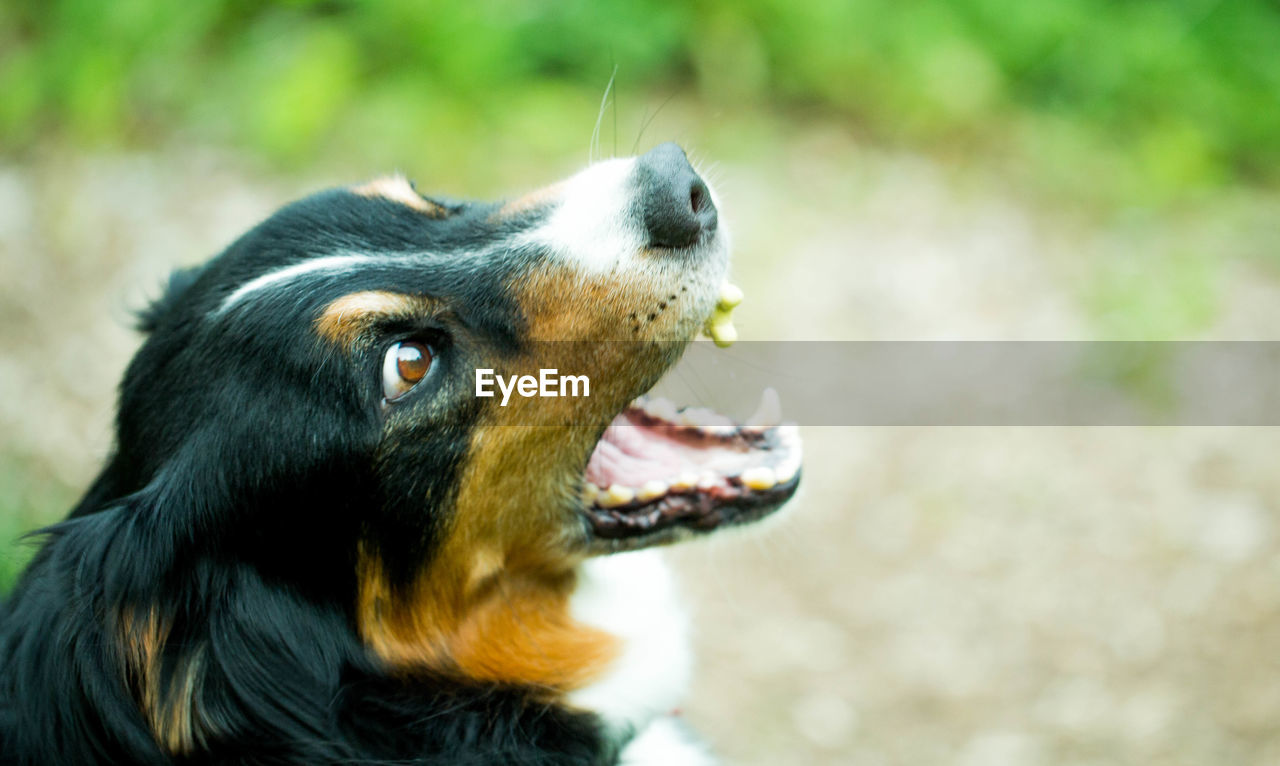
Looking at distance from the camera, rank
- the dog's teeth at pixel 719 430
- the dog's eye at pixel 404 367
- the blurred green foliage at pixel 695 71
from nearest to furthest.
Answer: the dog's eye at pixel 404 367 < the dog's teeth at pixel 719 430 < the blurred green foliage at pixel 695 71

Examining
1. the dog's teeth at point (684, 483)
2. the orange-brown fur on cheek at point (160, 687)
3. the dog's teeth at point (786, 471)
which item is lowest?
the orange-brown fur on cheek at point (160, 687)

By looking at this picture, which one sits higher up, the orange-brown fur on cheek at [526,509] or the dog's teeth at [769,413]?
the dog's teeth at [769,413]

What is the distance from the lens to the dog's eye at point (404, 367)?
2.42m

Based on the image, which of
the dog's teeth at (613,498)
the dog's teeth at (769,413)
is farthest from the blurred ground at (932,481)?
the dog's teeth at (613,498)

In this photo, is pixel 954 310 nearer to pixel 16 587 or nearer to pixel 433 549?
pixel 433 549

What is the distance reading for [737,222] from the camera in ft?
19.1

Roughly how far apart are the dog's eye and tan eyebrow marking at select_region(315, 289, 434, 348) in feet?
0.28

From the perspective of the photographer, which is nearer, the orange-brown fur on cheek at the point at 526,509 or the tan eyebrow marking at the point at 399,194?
the orange-brown fur on cheek at the point at 526,509

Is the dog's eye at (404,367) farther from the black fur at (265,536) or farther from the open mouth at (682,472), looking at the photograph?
the open mouth at (682,472)

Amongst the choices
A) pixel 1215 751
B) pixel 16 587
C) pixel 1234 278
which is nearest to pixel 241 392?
pixel 16 587

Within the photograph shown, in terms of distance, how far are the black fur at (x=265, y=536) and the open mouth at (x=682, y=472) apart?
19.4 inches

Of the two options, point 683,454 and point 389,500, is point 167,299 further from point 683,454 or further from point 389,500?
point 683,454

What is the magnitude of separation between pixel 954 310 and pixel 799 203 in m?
1.11

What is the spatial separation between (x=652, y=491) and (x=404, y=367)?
0.75 m
